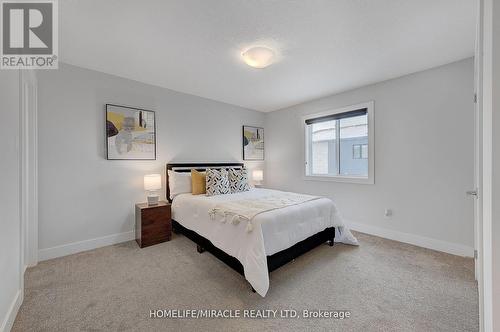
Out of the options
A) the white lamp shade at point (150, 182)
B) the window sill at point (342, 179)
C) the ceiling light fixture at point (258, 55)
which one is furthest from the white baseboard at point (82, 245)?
the window sill at point (342, 179)

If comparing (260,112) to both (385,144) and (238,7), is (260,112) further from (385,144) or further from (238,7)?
(238,7)

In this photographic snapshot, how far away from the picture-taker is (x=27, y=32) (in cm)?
189

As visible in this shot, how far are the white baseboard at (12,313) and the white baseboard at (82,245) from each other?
0.95 metres

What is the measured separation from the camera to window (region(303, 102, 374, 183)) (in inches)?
136

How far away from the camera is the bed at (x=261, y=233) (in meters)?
1.85

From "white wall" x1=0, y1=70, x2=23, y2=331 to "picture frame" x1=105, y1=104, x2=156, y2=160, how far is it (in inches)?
48.3

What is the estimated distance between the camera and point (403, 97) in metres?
3.00

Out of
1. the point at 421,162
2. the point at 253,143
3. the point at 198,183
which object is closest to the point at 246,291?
the point at 198,183

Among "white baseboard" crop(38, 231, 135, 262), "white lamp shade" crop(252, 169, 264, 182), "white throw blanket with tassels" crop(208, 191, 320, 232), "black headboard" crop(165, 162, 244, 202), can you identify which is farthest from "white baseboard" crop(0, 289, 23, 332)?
"white lamp shade" crop(252, 169, 264, 182)

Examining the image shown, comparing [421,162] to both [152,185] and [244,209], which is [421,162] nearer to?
[244,209]

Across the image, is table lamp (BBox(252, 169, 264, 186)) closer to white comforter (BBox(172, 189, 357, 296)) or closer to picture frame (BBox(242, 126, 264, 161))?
picture frame (BBox(242, 126, 264, 161))

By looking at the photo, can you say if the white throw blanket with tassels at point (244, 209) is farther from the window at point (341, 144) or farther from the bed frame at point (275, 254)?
the window at point (341, 144)

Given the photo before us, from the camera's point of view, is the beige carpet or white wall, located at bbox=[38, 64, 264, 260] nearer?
the beige carpet

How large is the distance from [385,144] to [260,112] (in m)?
2.87
